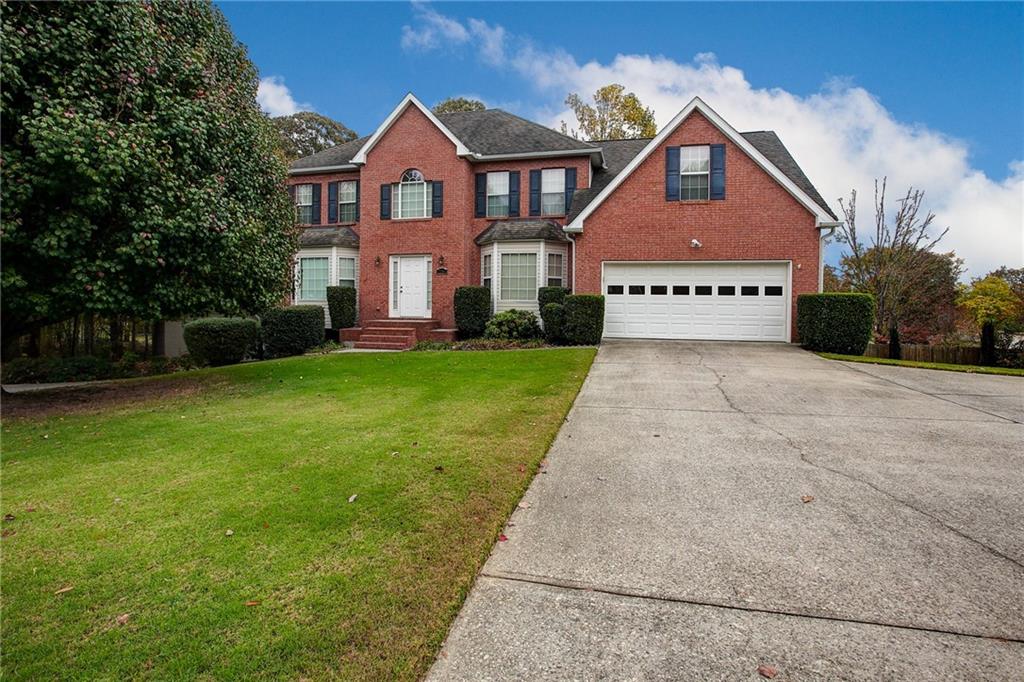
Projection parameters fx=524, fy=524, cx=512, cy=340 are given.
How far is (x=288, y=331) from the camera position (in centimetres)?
1680

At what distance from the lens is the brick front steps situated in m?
16.8

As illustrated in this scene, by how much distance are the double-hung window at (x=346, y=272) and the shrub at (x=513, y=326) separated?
6.13m

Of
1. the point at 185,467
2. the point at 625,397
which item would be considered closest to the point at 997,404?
the point at 625,397

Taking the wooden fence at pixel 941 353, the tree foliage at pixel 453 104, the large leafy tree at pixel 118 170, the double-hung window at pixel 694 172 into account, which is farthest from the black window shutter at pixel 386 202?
the tree foliage at pixel 453 104

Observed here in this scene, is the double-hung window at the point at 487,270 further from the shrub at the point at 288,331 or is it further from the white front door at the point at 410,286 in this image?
the shrub at the point at 288,331

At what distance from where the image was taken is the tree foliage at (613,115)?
104ft

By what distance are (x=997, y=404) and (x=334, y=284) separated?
59.4 feet

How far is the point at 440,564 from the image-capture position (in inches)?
123

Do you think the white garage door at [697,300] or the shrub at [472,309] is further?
the shrub at [472,309]

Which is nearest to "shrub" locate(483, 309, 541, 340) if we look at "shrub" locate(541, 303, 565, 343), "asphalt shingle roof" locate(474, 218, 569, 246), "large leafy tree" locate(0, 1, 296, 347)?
"shrub" locate(541, 303, 565, 343)

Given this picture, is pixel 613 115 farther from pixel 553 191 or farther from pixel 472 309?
pixel 472 309

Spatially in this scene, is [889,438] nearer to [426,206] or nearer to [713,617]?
[713,617]

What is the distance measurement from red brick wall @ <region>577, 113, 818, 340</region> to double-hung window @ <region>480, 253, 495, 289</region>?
3200mm

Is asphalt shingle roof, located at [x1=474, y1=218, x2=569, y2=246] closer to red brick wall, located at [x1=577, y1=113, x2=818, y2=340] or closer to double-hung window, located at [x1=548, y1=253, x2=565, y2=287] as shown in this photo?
double-hung window, located at [x1=548, y1=253, x2=565, y2=287]
